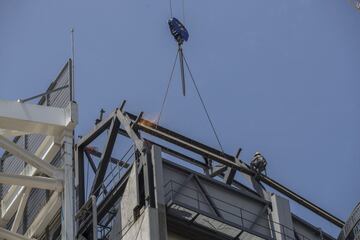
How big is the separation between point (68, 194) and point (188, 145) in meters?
11.0

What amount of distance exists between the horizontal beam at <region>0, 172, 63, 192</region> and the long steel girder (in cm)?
604

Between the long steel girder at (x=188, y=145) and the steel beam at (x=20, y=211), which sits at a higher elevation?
the long steel girder at (x=188, y=145)

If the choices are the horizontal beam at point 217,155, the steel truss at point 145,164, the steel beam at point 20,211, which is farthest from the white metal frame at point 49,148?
the horizontal beam at point 217,155

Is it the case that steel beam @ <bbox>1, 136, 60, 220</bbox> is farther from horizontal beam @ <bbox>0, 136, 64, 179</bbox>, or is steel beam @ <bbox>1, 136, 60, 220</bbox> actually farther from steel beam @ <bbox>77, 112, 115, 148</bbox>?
steel beam @ <bbox>77, 112, 115, 148</bbox>

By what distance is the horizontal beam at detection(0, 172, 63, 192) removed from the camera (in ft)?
116

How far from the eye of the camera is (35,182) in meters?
35.2

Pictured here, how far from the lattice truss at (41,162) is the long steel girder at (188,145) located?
4227mm

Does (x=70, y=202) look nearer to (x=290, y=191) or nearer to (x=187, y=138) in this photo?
(x=187, y=138)

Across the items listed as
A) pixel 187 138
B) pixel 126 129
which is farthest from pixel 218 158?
pixel 126 129

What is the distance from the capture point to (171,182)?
40.8 m

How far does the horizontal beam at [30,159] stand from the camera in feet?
116

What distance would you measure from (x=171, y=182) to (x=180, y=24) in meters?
12.4

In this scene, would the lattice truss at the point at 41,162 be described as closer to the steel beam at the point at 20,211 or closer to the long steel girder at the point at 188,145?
the steel beam at the point at 20,211

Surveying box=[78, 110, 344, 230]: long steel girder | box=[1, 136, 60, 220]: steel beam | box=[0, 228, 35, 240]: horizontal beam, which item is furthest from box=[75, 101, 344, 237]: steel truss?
box=[0, 228, 35, 240]: horizontal beam
